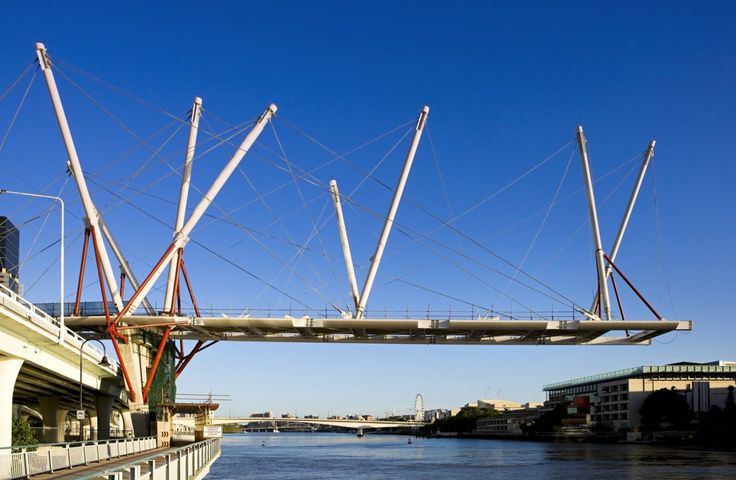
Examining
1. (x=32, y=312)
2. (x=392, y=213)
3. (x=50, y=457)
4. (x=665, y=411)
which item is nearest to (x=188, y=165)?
(x=392, y=213)

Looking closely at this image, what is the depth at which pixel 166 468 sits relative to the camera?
74.7 feet

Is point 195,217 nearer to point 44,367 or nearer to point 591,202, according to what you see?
point 44,367

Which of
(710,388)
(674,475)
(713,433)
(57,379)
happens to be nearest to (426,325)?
(674,475)

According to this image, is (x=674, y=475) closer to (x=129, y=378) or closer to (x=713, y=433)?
(x=129, y=378)

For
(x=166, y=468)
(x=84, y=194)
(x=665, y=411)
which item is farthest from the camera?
(x=665, y=411)

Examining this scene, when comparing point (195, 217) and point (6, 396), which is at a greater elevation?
point (195, 217)

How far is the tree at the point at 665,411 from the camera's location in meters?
173

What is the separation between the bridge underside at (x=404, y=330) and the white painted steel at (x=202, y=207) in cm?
238

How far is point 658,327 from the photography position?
226 ft

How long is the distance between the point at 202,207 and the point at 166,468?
46.7 m

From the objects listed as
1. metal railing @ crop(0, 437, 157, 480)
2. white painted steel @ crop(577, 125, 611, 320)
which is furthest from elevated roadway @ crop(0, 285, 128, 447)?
white painted steel @ crop(577, 125, 611, 320)

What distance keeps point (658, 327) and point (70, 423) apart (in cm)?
10610

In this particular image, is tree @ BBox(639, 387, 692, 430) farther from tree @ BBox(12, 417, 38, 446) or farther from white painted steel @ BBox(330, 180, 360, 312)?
tree @ BBox(12, 417, 38, 446)

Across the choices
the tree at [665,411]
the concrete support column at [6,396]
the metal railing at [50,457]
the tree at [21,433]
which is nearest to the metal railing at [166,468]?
the metal railing at [50,457]
